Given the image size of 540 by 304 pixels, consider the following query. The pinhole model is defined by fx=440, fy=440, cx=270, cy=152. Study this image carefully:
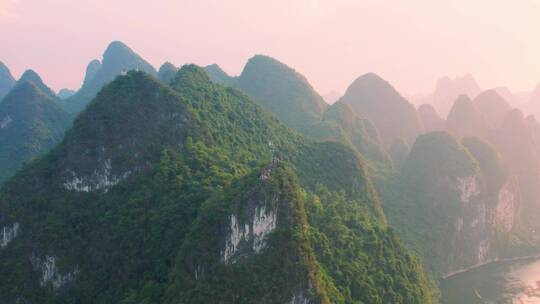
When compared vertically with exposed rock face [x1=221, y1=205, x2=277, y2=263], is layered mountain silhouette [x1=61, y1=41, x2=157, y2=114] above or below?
above

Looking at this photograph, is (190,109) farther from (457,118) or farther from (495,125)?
(495,125)

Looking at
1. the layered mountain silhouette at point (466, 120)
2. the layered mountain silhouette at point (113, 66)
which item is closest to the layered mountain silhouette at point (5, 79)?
the layered mountain silhouette at point (113, 66)

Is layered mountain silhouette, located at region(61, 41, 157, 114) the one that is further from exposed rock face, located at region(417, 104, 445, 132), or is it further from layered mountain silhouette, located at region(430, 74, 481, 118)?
layered mountain silhouette, located at region(430, 74, 481, 118)

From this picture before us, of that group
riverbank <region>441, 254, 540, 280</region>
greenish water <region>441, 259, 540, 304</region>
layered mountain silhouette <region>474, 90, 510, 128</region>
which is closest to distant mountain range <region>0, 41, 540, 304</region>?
riverbank <region>441, 254, 540, 280</region>

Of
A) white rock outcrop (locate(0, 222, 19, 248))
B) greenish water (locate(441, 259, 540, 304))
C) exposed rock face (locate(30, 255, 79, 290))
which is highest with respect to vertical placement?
white rock outcrop (locate(0, 222, 19, 248))

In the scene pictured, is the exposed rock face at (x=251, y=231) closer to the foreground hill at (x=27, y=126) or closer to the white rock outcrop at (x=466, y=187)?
the foreground hill at (x=27, y=126)

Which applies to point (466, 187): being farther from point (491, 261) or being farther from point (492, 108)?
point (492, 108)

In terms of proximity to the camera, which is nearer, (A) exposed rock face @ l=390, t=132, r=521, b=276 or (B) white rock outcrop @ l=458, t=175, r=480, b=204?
(A) exposed rock face @ l=390, t=132, r=521, b=276
